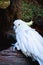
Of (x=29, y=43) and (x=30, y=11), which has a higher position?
(x=30, y=11)

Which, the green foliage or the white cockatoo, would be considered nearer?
the white cockatoo

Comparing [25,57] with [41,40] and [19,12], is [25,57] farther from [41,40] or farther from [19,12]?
[19,12]

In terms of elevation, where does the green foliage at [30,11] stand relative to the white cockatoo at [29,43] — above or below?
above

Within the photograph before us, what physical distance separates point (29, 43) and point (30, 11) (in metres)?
1.52

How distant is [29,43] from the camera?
8.04 ft

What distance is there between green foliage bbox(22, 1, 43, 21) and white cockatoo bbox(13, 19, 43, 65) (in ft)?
2.73

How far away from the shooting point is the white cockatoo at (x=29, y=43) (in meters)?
2.26

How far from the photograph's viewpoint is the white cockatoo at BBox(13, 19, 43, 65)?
226 centimetres

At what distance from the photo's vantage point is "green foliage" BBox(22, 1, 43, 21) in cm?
375

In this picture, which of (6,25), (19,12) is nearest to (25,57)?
(6,25)

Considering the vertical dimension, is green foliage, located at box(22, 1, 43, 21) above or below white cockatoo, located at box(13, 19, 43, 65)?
above

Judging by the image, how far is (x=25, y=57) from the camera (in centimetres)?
243

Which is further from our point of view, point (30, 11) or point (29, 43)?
point (30, 11)

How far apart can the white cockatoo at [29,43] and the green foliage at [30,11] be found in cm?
83
